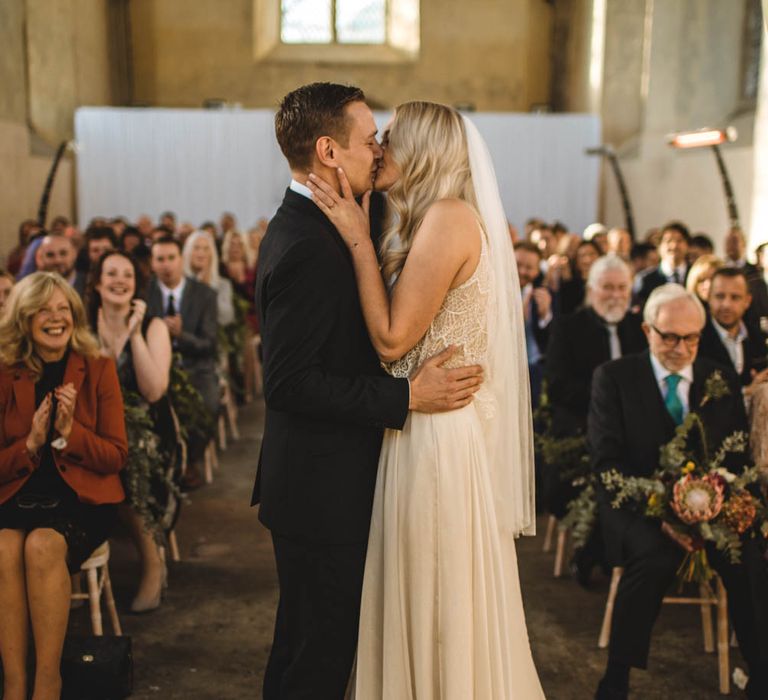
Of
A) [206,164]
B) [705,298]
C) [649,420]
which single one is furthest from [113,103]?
[649,420]

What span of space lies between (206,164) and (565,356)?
13.1m

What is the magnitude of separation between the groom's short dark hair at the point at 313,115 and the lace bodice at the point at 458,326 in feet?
1.60

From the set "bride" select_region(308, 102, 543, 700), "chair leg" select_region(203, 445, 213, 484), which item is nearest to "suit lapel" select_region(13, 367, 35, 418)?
"bride" select_region(308, 102, 543, 700)

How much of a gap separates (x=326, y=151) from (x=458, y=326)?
57cm

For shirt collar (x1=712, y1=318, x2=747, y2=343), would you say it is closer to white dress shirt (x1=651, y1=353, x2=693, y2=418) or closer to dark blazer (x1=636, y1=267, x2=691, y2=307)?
white dress shirt (x1=651, y1=353, x2=693, y2=418)

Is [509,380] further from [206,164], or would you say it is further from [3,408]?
[206,164]

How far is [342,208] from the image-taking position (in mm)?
2555

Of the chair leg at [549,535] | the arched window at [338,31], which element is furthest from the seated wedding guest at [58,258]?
the arched window at [338,31]

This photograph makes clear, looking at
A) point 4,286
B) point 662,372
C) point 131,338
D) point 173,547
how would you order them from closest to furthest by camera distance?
point 662,372
point 131,338
point 4,286
point 173,547

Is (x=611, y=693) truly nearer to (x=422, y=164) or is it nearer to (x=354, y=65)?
(x=422, y=164)

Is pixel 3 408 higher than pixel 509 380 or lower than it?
lower

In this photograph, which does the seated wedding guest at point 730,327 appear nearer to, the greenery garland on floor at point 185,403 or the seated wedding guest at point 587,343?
the seated wedding guest at point 587,343

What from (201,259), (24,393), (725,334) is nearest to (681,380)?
(725,334)

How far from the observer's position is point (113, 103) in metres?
21.0
